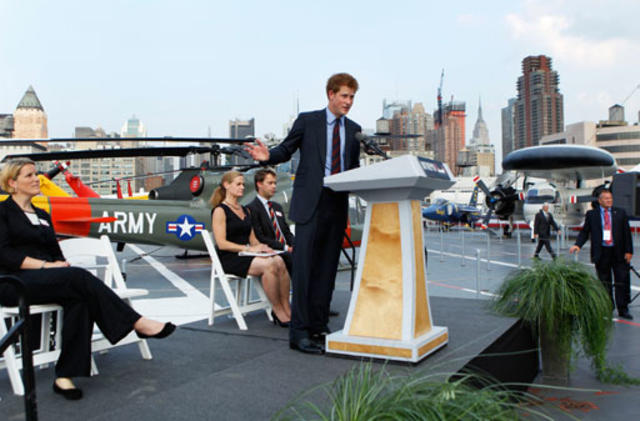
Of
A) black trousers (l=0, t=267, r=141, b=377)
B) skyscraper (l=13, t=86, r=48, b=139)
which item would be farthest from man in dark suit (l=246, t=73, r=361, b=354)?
skyscraper (l=13, t=86, r=48, b=139)

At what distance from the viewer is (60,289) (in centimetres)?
272

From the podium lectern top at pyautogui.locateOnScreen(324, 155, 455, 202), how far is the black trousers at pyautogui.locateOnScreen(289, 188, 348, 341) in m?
0.32

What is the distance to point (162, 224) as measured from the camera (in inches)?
426

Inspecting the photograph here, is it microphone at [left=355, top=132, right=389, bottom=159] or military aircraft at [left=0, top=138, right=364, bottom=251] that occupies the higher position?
microphone at [left=355, top=132, right=389, bottom=159]

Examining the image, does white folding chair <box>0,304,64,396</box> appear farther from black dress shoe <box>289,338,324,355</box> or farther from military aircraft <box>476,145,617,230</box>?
military aircraft <box>476,145,617,230</box>

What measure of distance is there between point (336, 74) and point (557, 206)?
22.0 m

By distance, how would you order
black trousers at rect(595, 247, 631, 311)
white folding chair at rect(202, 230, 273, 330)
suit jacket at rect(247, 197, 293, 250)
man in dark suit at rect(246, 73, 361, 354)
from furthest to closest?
black trousers at rect(595, 247, 631, 311) < suit jacket at rect(247, 197, 293, 250) < white folding chair at rect(202, 230, 273, 330) < man in dark suit at rect(246, 73, 361, 354)

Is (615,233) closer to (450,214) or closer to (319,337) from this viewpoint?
(319,337)

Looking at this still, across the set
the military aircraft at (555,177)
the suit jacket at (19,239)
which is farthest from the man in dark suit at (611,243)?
the military aircraft at (555,177)

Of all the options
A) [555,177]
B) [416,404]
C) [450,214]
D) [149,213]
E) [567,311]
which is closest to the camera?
[416,404]

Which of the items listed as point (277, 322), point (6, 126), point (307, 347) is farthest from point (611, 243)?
point (6, 126)

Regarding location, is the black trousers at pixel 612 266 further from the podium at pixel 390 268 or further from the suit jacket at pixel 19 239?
the suit jacket at pixel 19 239

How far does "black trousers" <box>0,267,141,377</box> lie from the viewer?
2654 millimetres

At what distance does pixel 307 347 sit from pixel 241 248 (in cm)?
148
